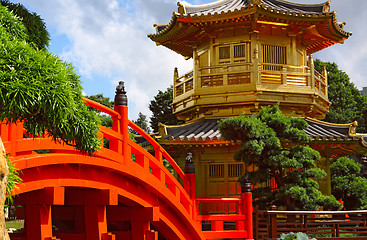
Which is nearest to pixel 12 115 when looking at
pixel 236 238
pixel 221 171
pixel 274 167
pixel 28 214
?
pixel 28 214

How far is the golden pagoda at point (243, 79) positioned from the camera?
15.7 meters

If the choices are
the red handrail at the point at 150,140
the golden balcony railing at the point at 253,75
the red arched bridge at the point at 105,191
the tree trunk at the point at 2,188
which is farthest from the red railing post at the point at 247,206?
the tree trunk at the point at 2,188

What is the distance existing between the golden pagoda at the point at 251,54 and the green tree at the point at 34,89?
11326 millimetres

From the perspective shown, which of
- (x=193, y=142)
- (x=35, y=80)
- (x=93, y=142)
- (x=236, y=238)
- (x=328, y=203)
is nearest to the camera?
(x=35, y=80)

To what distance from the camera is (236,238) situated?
11.9 meters

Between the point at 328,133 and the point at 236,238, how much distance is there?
5375 millimetres

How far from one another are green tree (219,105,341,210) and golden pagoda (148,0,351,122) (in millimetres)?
3166

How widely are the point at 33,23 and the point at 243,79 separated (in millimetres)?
10108

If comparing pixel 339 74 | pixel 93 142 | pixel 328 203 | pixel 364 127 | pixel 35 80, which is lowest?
pixel 328 203

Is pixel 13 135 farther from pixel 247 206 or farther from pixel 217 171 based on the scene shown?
pixel 217 171

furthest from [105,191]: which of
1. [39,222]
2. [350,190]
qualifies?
[350,190]

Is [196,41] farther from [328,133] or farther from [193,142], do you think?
[328,133]

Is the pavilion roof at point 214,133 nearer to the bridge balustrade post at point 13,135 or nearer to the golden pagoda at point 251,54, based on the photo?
the golden pagoda at point 251,54

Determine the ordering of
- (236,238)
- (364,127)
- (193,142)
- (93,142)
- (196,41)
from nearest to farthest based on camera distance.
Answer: (93,142) → (236,238) → (193,142) → (196,41) → (364,127)
